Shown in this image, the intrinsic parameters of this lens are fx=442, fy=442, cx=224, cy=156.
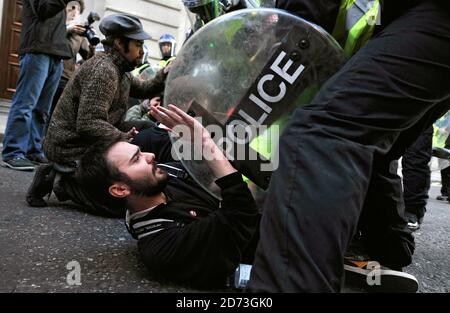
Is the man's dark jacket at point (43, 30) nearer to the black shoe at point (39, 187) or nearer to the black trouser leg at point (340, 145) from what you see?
the black shoe at point (39, 187)

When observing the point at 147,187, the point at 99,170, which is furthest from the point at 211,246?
the point at 99,170

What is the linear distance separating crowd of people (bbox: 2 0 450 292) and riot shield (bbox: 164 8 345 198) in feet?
0.23

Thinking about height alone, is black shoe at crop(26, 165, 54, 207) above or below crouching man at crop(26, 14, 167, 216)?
below

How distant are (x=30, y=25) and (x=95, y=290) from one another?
2886 millimetres

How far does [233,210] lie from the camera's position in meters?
1.39

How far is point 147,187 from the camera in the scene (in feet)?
5.41

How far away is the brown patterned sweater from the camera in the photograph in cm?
241

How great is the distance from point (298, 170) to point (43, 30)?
325cm

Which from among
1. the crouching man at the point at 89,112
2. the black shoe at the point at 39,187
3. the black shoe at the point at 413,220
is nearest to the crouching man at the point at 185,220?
the crouching man at the point at 89,112

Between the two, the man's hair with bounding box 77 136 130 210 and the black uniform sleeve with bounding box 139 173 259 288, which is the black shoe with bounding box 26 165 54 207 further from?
the black uniform sleeve with bounding box 139 173 259 288

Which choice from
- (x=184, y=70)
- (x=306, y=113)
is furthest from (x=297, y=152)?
(x=184, y=70)

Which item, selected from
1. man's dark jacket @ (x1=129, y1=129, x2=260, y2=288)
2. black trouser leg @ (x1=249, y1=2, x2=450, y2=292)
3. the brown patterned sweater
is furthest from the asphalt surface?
black trouser leg @ (x1=249, y1=2, x2=450, y2=292)

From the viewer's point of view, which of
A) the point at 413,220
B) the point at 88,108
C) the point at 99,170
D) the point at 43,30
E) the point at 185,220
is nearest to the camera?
the point at 185,220

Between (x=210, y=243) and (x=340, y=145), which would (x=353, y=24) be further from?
(x=210, y=243)
